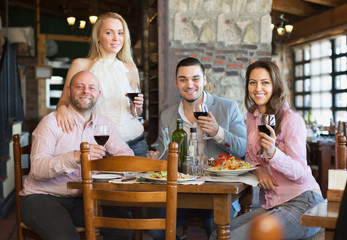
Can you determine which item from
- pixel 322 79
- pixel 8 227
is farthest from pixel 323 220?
pixel 322 79

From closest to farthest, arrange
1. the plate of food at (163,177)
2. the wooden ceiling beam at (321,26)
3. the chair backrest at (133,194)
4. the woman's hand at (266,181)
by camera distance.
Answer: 1. the chair backrest at (133,194)
2. the plate of food at (163,177)
3. the woman's hand at (266,181)
4. the wooden ceiling beam at (321,26)

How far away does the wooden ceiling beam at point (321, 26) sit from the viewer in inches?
378

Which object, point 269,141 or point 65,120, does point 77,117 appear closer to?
point 65,120

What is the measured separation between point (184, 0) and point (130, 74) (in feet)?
6.73

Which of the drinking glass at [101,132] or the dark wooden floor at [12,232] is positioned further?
the dark wooden floor at [12,232]

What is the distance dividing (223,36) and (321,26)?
593 centimetres

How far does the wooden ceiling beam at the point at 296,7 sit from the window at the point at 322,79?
0.73m

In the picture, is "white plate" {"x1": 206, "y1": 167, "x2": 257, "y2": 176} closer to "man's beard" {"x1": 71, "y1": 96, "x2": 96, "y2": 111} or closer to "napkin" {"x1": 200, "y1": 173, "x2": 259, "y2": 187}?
"napkin" {"x1": 200, "y1": 173, "x2": 259, "y2": 187}

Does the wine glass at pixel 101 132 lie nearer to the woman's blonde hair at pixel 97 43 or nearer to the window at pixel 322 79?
the woman's blonde hair at pixel 97 43

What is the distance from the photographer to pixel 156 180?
229cm

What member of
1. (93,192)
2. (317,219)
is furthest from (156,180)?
(317,219)

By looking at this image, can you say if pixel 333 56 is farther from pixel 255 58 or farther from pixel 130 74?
pixel 130 74

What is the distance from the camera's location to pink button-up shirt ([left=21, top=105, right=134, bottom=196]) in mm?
2578

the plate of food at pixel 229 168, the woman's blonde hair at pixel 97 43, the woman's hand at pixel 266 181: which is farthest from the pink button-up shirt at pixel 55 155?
the woman's hand at pixel 266 181
